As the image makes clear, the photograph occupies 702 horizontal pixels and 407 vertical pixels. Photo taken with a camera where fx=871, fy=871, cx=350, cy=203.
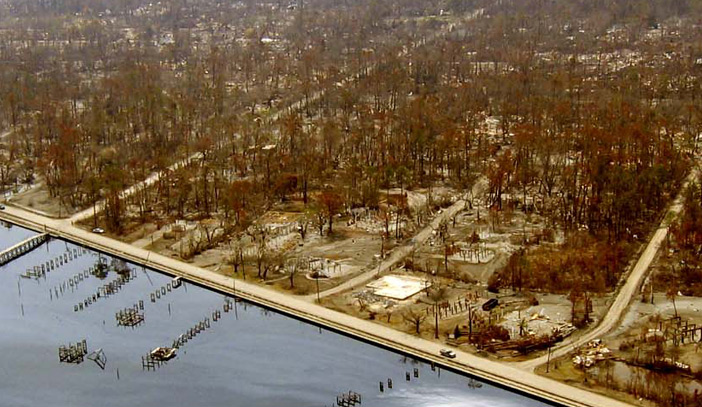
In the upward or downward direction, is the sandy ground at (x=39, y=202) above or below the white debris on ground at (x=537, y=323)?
above

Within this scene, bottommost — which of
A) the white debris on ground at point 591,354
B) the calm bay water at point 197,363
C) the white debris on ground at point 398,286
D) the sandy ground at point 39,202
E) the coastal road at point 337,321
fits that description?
the calm bay water at point 197,363

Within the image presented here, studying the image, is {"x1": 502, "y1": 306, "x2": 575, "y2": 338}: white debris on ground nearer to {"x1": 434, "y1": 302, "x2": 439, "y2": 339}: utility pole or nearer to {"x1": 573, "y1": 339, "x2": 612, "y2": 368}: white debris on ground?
{"x1": 573, "y1": 339, "x2": 612, "y2": 368}: white debris on ground

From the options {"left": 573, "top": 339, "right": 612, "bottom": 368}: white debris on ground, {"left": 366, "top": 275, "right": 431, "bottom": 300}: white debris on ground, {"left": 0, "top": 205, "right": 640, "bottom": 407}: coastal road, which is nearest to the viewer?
{"left": 0, "top": 205, "right": 640, "bottom": 407}: coastal road

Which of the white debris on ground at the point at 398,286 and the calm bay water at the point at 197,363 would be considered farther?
the white debris on ground at the point at 398,286

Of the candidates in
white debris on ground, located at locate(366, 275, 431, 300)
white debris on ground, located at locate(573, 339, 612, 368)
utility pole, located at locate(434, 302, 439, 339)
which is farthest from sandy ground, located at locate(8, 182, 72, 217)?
white debris on ground, located at locate(573, 339, 612, 368)

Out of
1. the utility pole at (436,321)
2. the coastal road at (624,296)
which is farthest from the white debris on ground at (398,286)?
the coastal road at (624,296)

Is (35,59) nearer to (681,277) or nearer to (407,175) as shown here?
(407,175)

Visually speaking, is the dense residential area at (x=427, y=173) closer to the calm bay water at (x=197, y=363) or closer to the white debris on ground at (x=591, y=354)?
the white debris on ground at (x=591, y=354)

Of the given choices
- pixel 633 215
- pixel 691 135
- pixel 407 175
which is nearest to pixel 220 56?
pixel 407 175
